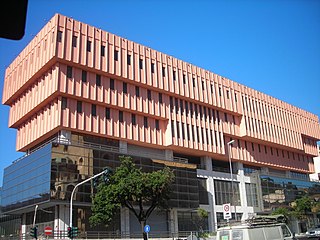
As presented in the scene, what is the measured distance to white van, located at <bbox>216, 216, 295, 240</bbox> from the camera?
16397 mm

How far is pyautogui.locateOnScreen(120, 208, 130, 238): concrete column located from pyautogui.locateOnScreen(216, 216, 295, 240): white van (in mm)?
30183

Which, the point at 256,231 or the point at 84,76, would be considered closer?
the point at 256,231

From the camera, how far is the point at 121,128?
50031mm

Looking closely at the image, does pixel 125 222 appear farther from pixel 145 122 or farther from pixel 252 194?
pixel 252 194

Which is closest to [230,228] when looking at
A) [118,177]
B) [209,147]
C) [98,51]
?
[118,177]

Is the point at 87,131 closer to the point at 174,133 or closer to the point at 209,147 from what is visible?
the point at 174,133

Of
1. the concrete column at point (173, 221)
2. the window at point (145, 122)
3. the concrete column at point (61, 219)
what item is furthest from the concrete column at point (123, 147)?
the concrete column at point (61, 219)

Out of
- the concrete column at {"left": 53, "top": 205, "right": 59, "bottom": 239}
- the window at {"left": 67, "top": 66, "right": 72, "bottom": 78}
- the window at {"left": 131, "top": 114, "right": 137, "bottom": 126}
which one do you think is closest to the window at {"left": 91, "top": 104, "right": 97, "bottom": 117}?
the window at {"left": 67, "top": 66, "right": 72, "bottom": 78}

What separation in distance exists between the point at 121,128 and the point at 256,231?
35.0 meters

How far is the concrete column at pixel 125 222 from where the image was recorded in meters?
45.7

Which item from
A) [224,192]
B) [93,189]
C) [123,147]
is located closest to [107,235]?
[93,189]

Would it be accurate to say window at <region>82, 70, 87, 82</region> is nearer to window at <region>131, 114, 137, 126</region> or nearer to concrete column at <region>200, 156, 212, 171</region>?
window at <region>131, 114, 137, 126</region>

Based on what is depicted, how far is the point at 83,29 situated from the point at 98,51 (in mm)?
3400

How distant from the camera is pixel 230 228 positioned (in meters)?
17.1
